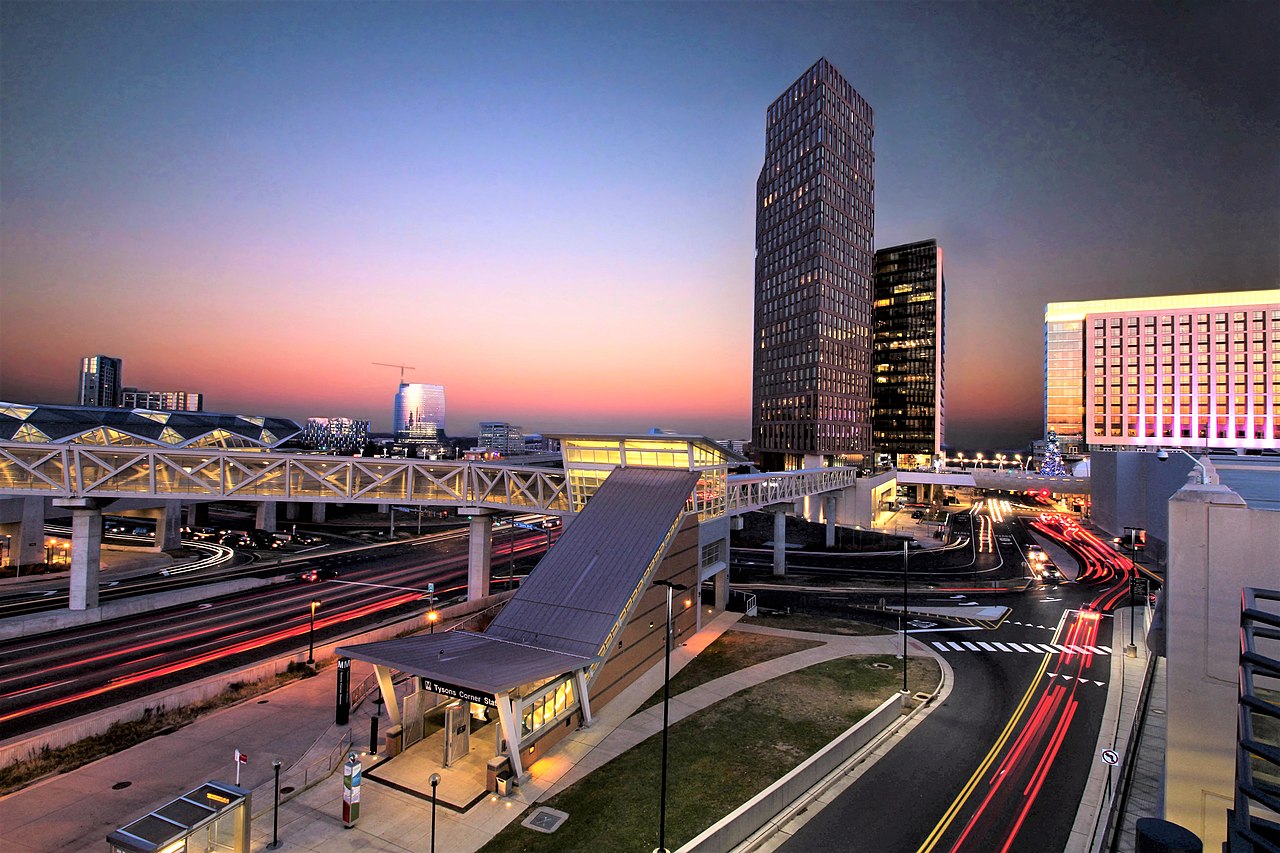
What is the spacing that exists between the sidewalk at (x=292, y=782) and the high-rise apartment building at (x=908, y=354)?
145 meters

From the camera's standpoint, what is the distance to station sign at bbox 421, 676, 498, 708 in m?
22.7

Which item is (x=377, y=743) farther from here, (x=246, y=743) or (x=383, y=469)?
(x=383, y=469)

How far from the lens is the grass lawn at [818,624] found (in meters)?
42.2

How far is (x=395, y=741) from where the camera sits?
983 inches

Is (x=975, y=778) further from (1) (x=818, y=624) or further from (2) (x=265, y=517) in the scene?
(2) (x=265, y=517)

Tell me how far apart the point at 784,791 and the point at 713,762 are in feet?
11.4

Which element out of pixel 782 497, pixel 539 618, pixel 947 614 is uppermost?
pixel 782 497

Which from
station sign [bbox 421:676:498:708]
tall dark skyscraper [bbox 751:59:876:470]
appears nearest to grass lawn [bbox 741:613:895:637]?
station sign [bbox 421:676:498:708]

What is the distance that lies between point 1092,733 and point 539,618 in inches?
1021

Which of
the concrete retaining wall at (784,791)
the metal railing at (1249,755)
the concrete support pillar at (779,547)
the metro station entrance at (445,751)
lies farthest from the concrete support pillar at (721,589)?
the metal railing at (1249,755)

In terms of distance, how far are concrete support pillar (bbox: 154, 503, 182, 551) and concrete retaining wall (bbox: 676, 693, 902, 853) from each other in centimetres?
7205

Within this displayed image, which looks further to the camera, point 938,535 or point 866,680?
point 938,535

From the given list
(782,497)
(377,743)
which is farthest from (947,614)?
(377,743)

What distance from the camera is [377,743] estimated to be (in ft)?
83.7
